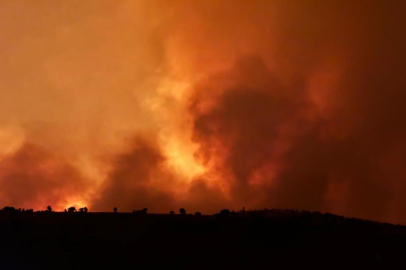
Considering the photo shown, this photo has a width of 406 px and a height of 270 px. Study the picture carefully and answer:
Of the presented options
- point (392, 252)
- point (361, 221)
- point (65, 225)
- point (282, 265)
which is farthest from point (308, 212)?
point (65, 225)

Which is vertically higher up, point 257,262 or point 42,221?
Result: point 42,221

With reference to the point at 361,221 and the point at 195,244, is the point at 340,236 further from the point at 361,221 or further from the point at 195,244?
the point at 195,244

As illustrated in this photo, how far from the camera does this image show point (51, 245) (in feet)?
75.4

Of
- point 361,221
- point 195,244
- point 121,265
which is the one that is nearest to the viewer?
point 121,265

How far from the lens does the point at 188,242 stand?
80.7 feet

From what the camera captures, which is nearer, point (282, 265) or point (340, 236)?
point (282, 265)

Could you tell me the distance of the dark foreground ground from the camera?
73.6ft

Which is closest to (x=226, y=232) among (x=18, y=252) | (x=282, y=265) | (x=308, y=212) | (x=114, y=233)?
(x=282, y=265)

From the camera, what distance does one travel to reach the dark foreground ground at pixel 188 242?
73.6 ft

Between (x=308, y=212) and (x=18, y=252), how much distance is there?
16.5 metres

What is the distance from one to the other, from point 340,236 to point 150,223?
960 cm

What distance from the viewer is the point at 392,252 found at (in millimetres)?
25609

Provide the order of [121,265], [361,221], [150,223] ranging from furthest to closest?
[361,221]
[150,223]
[121,265]

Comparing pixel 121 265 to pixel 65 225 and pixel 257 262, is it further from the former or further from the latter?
pixel 257 262
